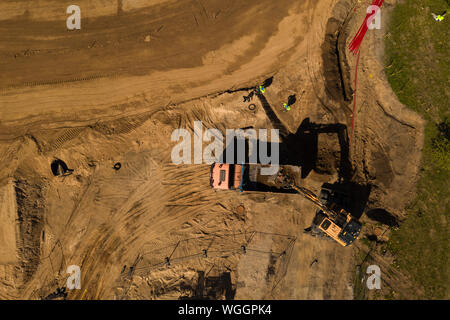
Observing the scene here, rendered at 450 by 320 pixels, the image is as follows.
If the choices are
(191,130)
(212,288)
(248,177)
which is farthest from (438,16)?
(212,288)

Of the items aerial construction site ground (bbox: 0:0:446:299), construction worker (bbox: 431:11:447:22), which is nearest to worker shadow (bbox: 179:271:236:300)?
aerial construction site ground (bbox: 0:0:446:299)

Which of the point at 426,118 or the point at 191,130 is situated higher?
the point at 426,118

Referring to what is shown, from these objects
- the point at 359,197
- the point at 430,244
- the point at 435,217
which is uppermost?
the point at 359,197

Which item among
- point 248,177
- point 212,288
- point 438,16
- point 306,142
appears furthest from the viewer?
point 306,142

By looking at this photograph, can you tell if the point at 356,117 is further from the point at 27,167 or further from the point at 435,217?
the point at 27,167

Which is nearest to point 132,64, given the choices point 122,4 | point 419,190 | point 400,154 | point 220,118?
point 122,4

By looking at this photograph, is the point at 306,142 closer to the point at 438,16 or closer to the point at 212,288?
the point at 212,288

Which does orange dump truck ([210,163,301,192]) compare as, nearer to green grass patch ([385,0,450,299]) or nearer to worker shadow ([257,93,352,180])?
worker shadow ([257,93,352,180])

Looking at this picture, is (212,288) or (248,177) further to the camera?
(212,288)
